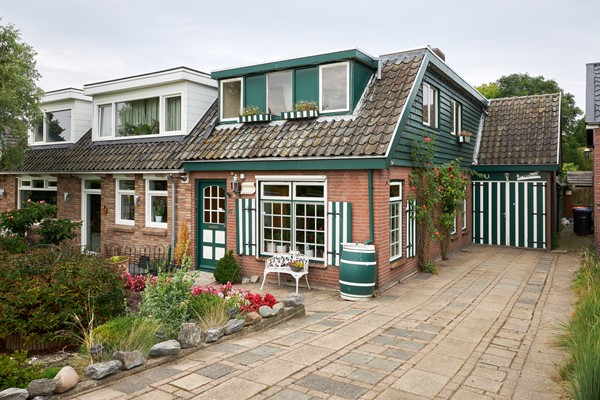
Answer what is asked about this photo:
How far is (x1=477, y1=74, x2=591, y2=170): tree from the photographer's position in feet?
130

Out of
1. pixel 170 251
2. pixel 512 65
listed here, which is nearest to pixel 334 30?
pixel 170 251

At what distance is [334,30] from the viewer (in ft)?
52.3

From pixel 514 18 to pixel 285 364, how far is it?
12715 mm

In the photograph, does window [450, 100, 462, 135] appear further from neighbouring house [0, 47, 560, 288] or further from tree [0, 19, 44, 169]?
tree [0, 19, 44, 169]

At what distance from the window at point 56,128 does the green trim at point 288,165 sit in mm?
6865

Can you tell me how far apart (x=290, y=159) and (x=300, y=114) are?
4.71ft

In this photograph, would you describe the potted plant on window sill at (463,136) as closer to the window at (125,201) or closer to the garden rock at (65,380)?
the window at (125,201)

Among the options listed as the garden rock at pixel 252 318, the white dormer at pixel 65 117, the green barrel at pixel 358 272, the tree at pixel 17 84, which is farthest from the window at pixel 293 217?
the white dormer at pixel 65 117

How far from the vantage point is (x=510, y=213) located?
50.3 feet

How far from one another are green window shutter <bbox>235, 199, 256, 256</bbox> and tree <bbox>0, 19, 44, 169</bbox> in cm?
595

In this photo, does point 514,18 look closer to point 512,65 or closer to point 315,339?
point 315,339

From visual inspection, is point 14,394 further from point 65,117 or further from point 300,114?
point 65,117

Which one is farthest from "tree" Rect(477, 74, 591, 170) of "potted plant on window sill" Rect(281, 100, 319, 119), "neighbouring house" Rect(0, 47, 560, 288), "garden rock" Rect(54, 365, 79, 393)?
"garden rock" Rect(54, 365, 79, 393)

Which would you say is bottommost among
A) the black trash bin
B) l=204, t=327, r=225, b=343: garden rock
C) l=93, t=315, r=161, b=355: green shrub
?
l=204, t=327, r=225, b=343: garden rock
